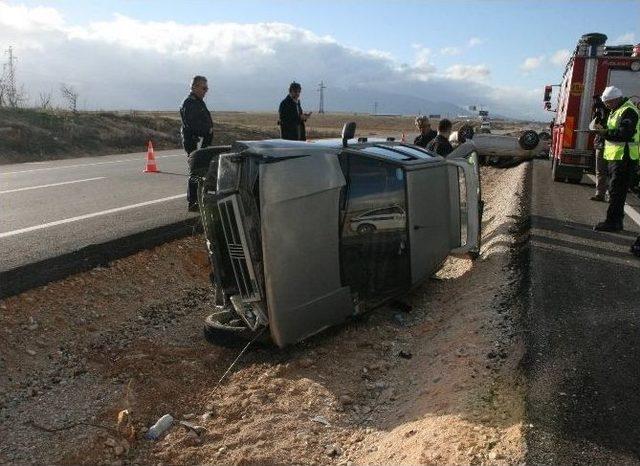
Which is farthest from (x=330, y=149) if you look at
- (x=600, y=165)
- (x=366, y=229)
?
(x=600, y=165)

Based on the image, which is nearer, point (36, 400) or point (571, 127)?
point (36, 400)

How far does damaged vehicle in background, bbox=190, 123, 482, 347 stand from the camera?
160 inches

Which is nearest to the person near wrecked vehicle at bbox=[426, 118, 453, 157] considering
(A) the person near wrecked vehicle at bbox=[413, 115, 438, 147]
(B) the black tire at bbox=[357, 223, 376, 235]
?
(A) the person near wrecked vehicle at bbox=[413, 115, 438, 147]

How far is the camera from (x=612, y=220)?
289 inches

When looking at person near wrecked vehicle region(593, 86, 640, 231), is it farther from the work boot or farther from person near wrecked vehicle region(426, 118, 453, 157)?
person near wrecked vehicle region(426, 118, 453, 157)

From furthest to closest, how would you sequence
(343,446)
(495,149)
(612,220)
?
(495,149), (612,220), (343,446)

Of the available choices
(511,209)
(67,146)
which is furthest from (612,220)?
(67,146)

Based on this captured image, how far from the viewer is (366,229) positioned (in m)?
4.57

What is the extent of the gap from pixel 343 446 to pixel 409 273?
200 centimetres

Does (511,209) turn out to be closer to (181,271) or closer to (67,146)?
(181,271)

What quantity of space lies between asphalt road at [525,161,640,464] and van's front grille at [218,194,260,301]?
197 centimetres

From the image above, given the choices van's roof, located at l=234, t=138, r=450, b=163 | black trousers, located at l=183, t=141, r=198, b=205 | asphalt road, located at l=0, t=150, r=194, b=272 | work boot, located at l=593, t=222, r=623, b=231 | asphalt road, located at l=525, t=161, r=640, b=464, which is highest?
van's roof, located at l=234, t=138, r=450, b=163

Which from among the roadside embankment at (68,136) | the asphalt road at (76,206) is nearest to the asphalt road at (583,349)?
the asphalt road at (76,206)

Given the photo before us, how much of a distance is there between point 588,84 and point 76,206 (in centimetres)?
990
